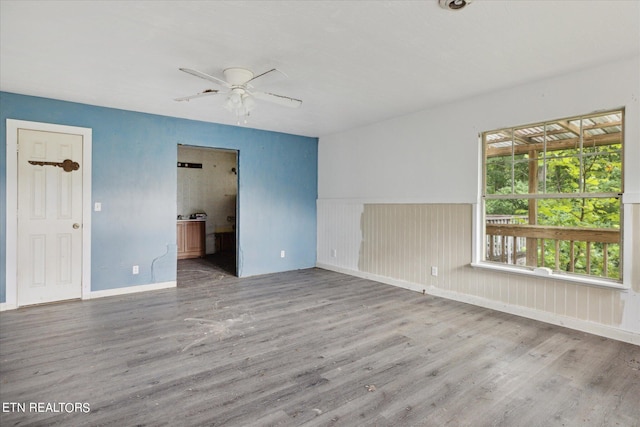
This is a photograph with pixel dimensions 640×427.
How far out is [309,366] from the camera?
2535mm

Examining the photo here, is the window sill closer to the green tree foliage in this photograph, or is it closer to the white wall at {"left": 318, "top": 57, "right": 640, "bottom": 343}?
the white wall at {"left": 318, "top": 57, "right": 640, "bottom": 343}

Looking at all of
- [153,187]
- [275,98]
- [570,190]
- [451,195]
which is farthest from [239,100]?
[570,190]

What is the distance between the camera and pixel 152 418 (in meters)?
1.91

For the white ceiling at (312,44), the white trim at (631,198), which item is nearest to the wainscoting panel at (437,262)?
the white trim at (631,198)

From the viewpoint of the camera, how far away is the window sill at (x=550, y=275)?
3059 millimetres

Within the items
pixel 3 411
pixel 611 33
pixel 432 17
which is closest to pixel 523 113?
pixel 611 33

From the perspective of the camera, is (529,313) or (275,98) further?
(529,313)

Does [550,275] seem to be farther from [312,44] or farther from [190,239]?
[190,239]

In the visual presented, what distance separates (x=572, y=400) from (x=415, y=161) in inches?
129

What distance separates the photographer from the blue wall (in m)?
4.32

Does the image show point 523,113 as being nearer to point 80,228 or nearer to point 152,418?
point 152,418

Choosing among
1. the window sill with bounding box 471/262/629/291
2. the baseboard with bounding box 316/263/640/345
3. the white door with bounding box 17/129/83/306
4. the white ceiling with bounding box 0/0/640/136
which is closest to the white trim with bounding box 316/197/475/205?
the window sill with bounding box 471/262/629/291

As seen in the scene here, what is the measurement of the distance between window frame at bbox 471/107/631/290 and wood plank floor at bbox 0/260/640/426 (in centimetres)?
52

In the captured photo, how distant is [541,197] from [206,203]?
6735mm
